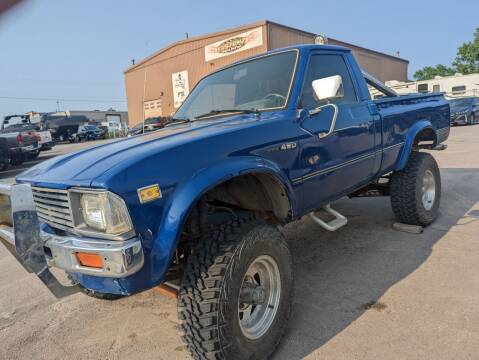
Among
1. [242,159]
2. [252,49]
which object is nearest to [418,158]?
[242,159]

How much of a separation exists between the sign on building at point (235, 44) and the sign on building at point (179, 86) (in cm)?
298

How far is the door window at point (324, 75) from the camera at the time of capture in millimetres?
3004

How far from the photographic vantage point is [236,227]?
2.27 metres

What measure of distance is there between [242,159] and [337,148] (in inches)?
44.2

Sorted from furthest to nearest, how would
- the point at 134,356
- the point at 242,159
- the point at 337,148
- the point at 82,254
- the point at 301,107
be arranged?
1. the point at 337,148
2. the point at 301,107
3. the point at 134,356
4. the point at 242,159
5. the point at 82,254

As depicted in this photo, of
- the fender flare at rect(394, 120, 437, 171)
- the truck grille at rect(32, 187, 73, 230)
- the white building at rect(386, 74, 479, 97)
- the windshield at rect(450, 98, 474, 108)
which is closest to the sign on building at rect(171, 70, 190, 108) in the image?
the white building at rect(386, 74, 479, 97)

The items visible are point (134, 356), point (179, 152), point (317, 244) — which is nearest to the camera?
point (179, 152)

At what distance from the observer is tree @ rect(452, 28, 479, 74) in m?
47.6

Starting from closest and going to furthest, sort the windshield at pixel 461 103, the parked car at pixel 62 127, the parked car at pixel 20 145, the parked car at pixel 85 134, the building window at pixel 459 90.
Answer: the parked car at pixel 20 145 → the windshield at pixel 461 103 → the building window at pixel 459 90 → the parked car at pixel 62 127 → the parked car at pixel 85 134

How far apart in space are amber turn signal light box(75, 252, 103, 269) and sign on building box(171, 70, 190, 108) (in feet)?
90.9

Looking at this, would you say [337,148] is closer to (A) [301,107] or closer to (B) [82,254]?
(A) [301,107]

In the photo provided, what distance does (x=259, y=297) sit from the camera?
2314mm

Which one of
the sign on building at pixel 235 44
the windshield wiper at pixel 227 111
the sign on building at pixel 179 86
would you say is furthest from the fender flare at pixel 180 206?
the sign on building at pixel 179 86

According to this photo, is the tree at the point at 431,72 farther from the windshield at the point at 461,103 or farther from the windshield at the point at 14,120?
the windshield at the point at 14,120
